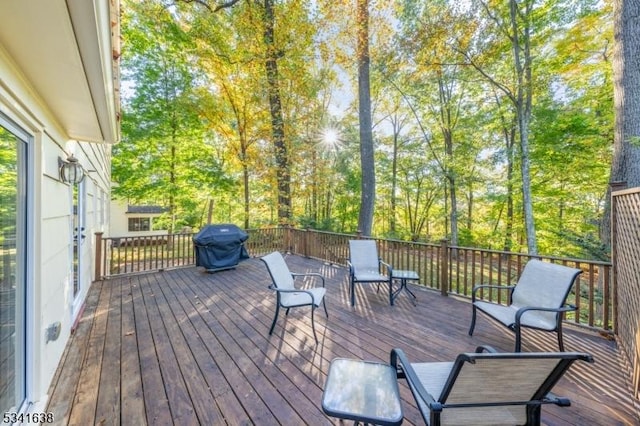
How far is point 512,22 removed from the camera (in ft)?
22.1

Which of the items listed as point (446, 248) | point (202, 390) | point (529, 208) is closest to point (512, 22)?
point (529, 208)

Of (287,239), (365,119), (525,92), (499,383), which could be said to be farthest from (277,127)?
(499,383)

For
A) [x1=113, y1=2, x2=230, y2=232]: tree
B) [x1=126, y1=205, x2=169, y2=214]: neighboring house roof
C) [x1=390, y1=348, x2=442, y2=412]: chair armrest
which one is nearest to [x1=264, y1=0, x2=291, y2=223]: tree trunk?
[x1=113, y1=2, x2=230, y2=232]: tree

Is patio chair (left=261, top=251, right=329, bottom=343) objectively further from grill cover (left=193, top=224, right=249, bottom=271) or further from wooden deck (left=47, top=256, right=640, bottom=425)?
grill cover (left=193, top=224, right=249, bottom=271)

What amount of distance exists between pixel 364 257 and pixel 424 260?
1.53 m

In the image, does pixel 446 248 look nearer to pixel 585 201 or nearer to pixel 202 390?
pixel 202 390

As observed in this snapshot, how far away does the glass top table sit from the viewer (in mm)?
1323

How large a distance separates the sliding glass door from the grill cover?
3.85 meters

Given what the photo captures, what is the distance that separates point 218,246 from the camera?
5.74 m

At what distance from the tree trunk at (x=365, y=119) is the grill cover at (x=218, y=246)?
10.8 feet

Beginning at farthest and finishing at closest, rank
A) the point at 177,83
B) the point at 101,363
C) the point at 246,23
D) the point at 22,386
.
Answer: the point at 177,83 → the point at 246,23 → the point at 101,363 → the point at 22,386

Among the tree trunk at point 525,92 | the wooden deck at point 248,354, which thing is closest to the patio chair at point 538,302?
the wooden deck at point 248,354

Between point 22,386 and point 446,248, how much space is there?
4.86 metres

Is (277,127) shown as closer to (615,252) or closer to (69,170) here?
(69,170)
